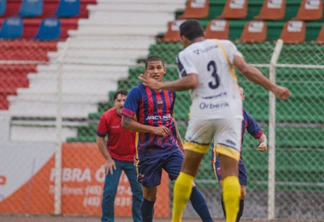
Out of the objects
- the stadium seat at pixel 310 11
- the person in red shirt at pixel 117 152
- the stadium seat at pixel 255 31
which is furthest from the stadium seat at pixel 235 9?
the person in red shirt at pixel 117 152

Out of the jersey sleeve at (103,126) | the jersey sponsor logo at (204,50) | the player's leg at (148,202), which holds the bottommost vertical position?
the player's leg at (148,202)

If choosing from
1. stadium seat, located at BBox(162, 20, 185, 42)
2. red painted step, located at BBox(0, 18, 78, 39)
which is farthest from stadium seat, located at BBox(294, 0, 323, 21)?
red painted step, located at BBox(0, 18, 78, 39)

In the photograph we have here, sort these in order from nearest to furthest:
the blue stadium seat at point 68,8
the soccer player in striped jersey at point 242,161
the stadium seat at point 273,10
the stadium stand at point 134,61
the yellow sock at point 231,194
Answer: the yellow sock at point 231,194, the soccer player in striped jersey at point 242,161, the stadium stand at point 134,61, the stadium seat at point 273,10, the blue stadium seat at point 68,8

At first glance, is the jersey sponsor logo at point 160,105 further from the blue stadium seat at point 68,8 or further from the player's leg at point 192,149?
the blue stadium seat at point 68,8

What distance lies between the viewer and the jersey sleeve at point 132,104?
8484mm

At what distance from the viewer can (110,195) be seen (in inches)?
408

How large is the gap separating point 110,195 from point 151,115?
2133 mm

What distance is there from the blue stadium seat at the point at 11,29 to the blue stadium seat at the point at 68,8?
0.88 meters

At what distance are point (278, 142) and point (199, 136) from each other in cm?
624

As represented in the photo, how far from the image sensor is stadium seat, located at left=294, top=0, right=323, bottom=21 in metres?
15.3

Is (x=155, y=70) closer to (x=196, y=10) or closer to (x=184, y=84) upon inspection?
(x=184, y=84)

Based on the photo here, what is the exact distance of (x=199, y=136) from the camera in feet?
23.4

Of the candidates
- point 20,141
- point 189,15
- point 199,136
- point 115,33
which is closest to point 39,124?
point 20,141

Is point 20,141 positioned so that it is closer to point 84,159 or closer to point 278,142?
point 84,159
